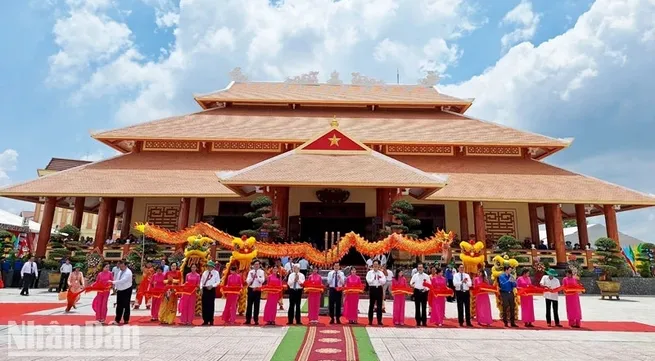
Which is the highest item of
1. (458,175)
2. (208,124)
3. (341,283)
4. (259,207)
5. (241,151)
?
(208,124)

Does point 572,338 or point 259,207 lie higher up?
point 259,207

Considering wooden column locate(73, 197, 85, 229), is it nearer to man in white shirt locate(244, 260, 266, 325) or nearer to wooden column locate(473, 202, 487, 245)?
man in white shirt locate(244, 260, 266, 325)

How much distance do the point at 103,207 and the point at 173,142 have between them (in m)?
4.33

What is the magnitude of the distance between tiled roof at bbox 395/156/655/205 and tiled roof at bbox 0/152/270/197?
28.1 feet

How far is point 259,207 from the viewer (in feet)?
51.8

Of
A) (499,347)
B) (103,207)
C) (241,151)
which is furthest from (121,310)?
(241,151)

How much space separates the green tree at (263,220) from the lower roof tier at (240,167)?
52.4 inches

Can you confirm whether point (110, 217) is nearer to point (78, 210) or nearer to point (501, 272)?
point (78, 210)

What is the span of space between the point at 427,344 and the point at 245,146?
15.3 metres

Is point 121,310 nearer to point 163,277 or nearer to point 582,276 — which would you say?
point 163,277

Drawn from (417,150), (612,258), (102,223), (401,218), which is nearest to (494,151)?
(417,150)

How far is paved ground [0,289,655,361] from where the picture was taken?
19.9 feet

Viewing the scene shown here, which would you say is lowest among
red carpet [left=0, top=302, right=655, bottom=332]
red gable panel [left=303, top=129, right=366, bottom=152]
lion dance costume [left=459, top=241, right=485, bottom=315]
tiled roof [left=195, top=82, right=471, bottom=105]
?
red carpet [left=0, top=302, right=655, bottom=332]

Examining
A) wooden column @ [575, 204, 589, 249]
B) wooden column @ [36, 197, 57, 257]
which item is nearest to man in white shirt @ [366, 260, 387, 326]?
wooden column @ [575, 204, 589, 249]
